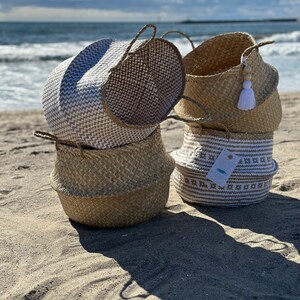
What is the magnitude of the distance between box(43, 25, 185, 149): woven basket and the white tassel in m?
0.38

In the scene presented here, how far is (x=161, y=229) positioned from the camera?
9.72 ft

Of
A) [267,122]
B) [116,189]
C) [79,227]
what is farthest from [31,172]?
[267,122]

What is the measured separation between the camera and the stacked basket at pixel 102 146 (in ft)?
8.86

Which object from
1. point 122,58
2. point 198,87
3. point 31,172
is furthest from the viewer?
point 31,172

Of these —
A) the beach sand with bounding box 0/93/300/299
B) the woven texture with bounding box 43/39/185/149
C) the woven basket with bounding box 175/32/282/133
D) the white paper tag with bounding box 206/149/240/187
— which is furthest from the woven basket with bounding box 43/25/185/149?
the beach sand with bounding box 0/93/300/299

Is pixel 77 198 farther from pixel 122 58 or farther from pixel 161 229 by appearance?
pixel 122 58

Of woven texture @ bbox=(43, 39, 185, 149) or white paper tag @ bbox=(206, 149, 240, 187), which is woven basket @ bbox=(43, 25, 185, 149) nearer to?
woven texture @ bbox=(43, 39, 185, 149)

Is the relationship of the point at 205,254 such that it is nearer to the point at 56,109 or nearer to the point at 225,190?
the point at 225,190

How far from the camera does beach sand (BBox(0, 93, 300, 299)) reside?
7.57ft

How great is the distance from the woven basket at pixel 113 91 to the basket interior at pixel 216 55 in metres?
0.42

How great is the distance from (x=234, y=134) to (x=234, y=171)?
24 cm

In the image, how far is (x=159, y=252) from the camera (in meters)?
2.67

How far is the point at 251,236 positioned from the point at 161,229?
0.53 metres

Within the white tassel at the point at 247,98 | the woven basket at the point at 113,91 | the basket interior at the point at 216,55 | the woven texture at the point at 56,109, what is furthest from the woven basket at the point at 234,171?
the woven texture at the point at 56,109
